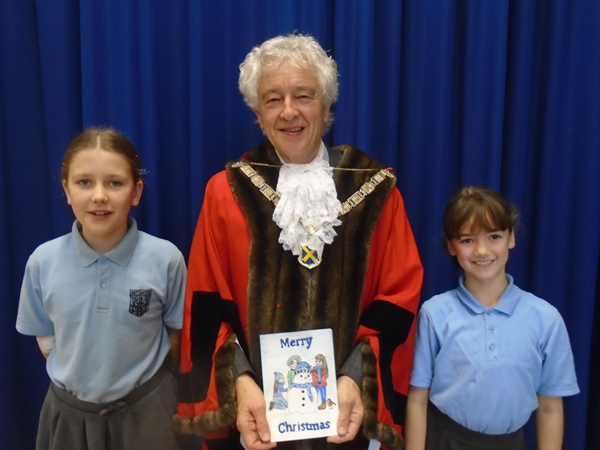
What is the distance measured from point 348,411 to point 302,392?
157 millimetres

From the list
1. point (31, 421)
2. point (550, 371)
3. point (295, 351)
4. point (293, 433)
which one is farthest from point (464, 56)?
point (31, 421)

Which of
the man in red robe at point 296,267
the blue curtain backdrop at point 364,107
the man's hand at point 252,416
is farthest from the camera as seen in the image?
the blue curtain backdrop at point 364,107

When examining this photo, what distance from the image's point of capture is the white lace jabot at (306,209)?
158 centimetres

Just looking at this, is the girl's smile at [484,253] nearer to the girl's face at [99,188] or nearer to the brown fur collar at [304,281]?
the brown fur collar at [304,281]

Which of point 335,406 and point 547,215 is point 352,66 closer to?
point 547,215

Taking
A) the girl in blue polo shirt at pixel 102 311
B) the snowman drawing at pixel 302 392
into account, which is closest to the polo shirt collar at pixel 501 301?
the snowman drawing at pixel 302 392

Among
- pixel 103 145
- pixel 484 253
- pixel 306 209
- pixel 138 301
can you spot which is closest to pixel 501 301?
pixel 484 253

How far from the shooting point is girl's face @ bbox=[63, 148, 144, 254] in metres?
1.58

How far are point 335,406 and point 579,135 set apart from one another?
1565 mm

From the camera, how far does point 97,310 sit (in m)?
1.61

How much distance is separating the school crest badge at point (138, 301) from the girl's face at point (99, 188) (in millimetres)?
233

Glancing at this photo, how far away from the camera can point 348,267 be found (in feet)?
5.25

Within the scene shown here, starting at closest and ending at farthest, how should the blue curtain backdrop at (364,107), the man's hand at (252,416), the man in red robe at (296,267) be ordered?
the man's hand at (252,416) < the man in red robe at (296,267) < the blue curtain backdrop at (364,107)

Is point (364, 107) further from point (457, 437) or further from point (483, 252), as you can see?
point (457, 437)
